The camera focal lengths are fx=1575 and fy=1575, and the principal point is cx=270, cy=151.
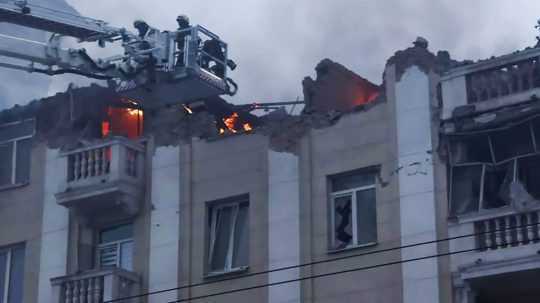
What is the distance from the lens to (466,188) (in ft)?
99.9

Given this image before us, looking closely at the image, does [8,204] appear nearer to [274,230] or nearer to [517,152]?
[274,230]

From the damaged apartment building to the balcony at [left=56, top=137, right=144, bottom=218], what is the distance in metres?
0.04

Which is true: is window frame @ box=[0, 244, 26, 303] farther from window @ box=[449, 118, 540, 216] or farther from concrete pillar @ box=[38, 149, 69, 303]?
window @ box=[449, 118, 540, 216]

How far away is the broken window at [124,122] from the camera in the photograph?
36.5 meters

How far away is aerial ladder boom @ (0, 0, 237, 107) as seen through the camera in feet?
115

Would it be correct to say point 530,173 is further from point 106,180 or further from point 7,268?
point 7,268

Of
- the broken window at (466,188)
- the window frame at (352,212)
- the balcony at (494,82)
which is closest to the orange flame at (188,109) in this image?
the window frame at (352,212)

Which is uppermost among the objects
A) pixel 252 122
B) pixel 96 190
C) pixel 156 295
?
pixel 252 122

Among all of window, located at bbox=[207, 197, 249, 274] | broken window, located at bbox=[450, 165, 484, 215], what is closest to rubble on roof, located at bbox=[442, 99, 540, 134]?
broken window, located at bbox=[450, 165, 484, 215]

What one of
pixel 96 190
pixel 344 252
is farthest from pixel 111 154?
pixel 344 252

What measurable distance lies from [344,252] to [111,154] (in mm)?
6110

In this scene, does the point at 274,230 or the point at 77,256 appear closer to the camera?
the point at 274,230

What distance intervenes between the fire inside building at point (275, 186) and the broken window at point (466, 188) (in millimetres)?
39

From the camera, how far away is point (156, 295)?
3300 cm
